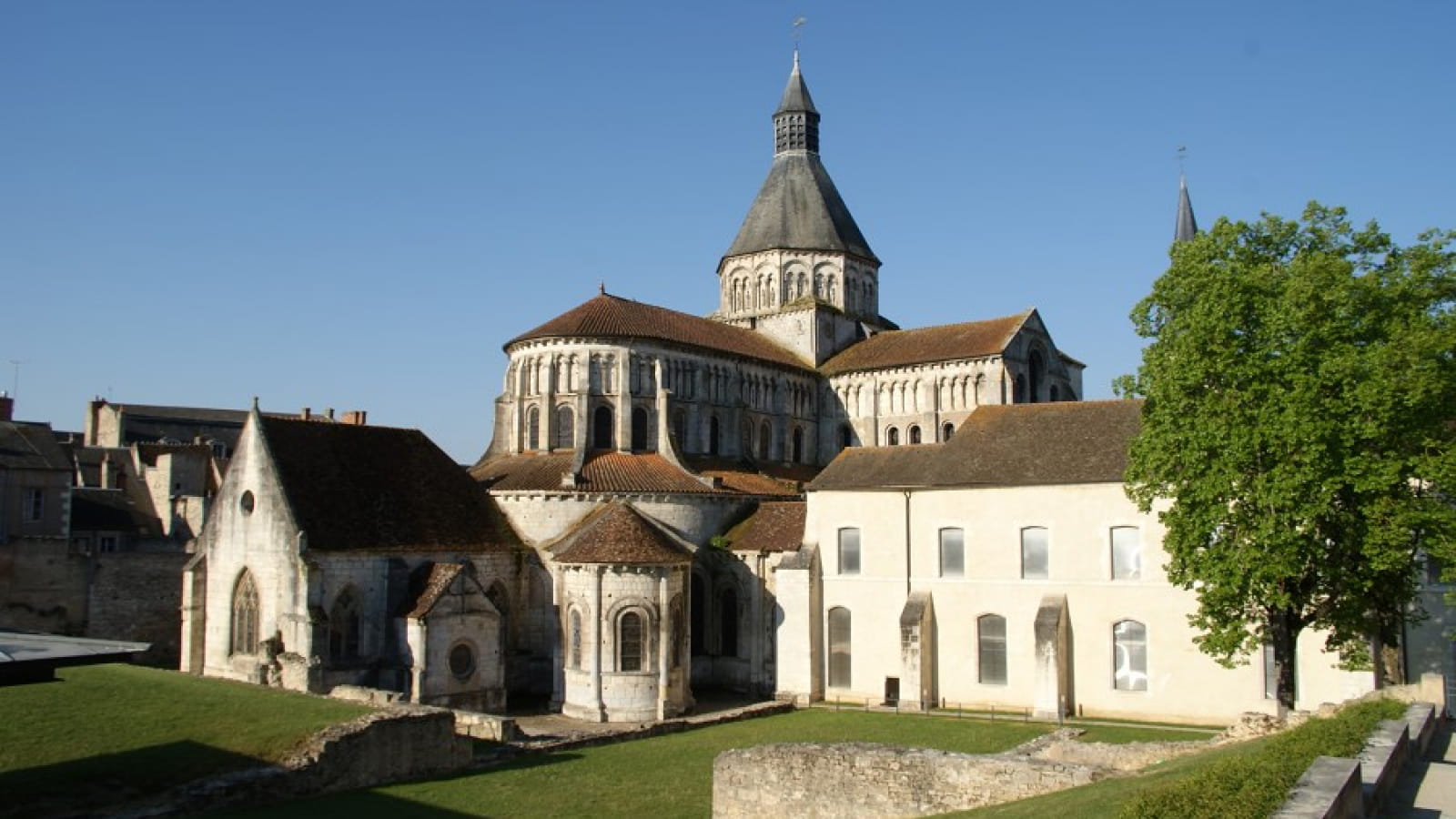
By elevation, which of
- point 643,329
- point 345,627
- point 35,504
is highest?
point 643,329

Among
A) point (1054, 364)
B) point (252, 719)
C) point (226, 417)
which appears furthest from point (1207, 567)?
point (226, 417)

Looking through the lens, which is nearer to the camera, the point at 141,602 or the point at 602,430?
the point at 141,602

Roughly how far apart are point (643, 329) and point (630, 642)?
15.8m

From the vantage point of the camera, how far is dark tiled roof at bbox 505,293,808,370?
151 feet

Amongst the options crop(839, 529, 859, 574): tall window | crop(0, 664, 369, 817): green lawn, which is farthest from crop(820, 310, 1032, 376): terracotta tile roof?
crop(0, 664, 369, 817): green lawn

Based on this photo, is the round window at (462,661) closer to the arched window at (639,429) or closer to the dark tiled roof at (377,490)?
the dark tiled roof at (377,490)

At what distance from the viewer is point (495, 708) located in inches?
1362

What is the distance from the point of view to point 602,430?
150ft

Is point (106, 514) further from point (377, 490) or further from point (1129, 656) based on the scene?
point (1129, 656)

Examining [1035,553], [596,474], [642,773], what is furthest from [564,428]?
[642,773]

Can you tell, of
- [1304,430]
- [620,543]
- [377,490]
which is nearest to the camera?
[1304,430]

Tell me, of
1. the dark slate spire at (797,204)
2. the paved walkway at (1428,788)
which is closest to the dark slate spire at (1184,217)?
the dark slate spire at (797,204)

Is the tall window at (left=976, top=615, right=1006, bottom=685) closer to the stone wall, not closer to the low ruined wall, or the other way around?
the low ruined wall

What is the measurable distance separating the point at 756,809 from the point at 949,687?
14964 millimetres
